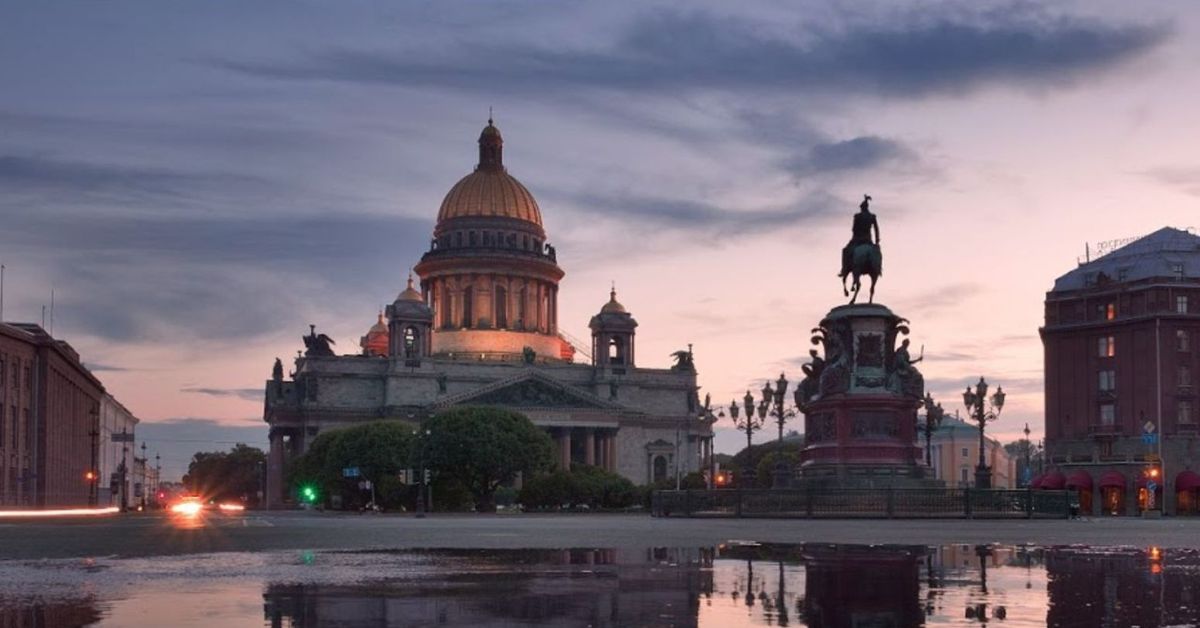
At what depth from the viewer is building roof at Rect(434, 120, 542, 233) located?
19112 centimetres

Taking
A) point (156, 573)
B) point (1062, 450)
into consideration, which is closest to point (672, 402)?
point (1062, 450)

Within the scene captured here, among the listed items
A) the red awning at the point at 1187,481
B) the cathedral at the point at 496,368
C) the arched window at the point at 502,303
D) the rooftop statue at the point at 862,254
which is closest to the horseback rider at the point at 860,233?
the rooftop statue at the point at 862,254

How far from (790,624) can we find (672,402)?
170888mm

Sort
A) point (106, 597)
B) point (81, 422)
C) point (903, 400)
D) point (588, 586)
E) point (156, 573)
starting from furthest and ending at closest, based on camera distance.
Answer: point (81, 422) → point (903, 400) → point (156, 573) → point (588, 586) → point (106, 597)

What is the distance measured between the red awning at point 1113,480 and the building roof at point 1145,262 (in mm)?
13420

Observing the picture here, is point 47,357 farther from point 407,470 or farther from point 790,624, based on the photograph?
point 790,624

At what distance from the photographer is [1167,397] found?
10275 cm

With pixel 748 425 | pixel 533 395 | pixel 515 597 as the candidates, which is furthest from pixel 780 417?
pixel 515 597

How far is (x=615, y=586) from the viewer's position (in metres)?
18.0

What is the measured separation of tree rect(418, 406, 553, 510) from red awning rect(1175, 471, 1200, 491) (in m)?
43.1

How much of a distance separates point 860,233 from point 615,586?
129 feet

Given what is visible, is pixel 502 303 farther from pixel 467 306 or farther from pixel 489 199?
pixel 489 199

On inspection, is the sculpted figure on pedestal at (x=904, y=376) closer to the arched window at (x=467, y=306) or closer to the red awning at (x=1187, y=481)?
the red awning at (x=1187, y=481)

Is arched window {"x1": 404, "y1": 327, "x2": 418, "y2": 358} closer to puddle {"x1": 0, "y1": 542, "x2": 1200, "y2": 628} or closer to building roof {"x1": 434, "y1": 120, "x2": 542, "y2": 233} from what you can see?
building roof {"x1": 434, "y1": 120, "x2": 542, "y2": 233}
